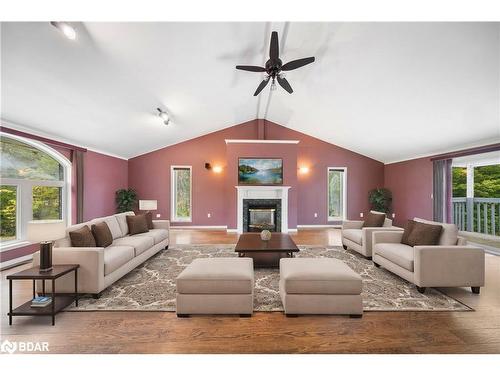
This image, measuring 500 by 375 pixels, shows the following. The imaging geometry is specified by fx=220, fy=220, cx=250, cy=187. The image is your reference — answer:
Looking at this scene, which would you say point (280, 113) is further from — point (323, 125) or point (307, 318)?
point (307, 318)

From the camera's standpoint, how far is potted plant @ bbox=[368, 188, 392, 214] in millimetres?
6980

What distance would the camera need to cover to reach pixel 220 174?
7230 millimetres

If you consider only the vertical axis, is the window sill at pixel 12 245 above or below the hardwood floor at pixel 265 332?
above

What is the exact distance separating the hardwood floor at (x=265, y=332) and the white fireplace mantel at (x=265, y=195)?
429 cm

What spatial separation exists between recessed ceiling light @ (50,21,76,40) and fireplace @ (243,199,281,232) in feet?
16.2

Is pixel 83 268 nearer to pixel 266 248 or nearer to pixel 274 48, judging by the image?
pixel 266 248

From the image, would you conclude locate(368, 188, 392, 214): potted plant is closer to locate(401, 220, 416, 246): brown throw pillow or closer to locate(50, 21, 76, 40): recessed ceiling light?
locate(401, 220, 416, 246): brown throw pillow

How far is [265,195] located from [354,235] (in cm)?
289

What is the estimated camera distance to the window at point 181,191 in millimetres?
7238

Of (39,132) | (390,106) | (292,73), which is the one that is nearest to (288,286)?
(292,73)

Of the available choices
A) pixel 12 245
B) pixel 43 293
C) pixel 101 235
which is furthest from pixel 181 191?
pixel 43 293

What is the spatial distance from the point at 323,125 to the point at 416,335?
536 cm

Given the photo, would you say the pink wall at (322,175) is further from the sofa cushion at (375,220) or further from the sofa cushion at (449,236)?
the sofa cushion at (449,236)

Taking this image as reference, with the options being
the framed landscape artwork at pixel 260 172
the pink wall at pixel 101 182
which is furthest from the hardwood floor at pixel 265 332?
the framed landscape artwork at pixel 260 172
